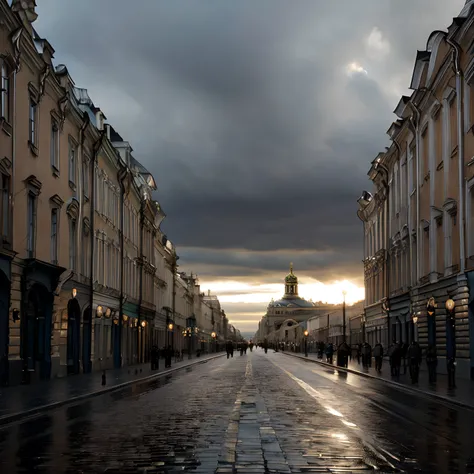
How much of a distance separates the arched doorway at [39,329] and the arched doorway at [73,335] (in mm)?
4021

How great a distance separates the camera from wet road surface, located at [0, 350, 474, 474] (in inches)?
462

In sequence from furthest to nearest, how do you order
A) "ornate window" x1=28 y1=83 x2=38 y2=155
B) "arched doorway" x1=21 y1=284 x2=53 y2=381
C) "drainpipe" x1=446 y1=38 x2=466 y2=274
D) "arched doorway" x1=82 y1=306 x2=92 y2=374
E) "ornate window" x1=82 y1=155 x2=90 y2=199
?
"arched doorway" x1=82 y1=306 x2=92 y2=374 < "ornate window" x1=82 y1=155 x2=90 y2=199 < "drainpipe" x1=446 y1=38 x2=466 y2=274 < "arched doorway" x1=21 y1=284 x2=53 y2=381 < "ornate window" x1=28 y1=83 x2=38 y2=155

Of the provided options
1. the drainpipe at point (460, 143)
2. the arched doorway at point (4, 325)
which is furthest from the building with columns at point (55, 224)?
the drainpipe at point (460, 143)

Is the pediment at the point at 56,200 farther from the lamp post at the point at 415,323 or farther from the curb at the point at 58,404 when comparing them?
the lamp post at the point at 415,323

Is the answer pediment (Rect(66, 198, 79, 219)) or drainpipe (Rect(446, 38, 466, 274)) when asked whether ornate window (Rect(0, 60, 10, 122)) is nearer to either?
pediment (Rect(66, 198, 79, 219))

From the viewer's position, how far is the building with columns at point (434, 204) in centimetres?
3638

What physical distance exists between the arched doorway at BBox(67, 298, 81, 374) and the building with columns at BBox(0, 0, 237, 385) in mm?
55

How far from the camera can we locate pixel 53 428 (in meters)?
17.0

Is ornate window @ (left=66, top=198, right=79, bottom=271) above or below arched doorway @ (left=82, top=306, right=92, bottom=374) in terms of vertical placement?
above

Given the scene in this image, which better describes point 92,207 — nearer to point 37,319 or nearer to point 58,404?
point 37,319

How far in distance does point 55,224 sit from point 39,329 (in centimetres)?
480

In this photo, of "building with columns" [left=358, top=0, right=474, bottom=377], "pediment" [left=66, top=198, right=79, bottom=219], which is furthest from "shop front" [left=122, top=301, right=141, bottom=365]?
"building with columns" [left=358, top=0, right=474, bottom=377]

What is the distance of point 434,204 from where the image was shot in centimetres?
4369

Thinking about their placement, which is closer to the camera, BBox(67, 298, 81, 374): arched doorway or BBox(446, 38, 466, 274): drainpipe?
BBox(446, 38, 466, 274): drainpipe
